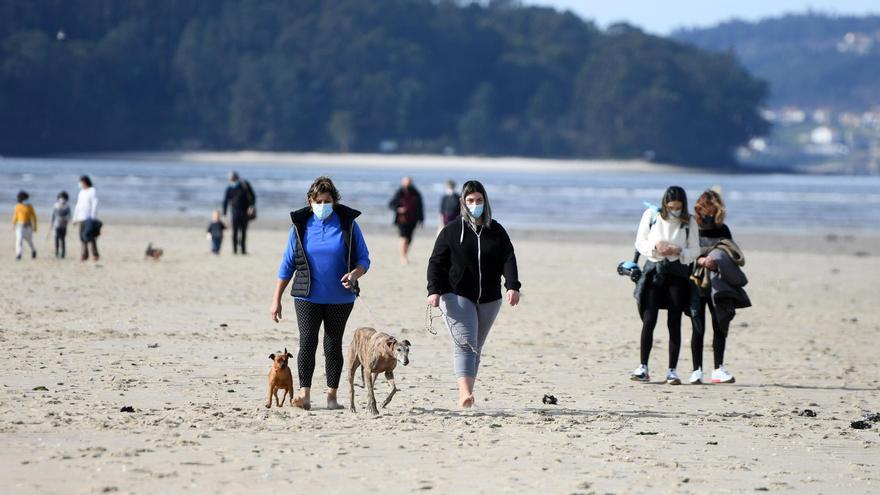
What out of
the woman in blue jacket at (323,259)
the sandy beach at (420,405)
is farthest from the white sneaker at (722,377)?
the woman in blue jacket at (323,259)

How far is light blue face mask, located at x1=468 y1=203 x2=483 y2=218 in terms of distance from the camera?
7930 millimetres

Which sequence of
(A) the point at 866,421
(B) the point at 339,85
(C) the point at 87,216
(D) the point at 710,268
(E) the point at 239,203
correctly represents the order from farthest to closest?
(B) the point at 339,85, (E) the point at 239,203, (C) the point at 87,216, (D) the point at 710,268, (A) the point at 866,421

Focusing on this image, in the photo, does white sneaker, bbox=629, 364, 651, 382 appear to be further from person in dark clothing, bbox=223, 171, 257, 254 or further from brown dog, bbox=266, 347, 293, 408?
person in dark clothing, bbox=223, 171, 257, 254

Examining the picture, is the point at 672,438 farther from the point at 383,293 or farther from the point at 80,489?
the point at 383,293

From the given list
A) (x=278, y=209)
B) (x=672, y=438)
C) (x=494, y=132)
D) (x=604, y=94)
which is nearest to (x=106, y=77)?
(x=494, y=132)

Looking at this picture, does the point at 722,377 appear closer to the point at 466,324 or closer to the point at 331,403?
the point at 466,324

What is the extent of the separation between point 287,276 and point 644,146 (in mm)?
144737

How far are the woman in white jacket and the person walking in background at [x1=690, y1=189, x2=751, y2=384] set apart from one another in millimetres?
146

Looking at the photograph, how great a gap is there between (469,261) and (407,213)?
13.2 m

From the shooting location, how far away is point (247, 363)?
405 inches

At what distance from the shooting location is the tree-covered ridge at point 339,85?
14275 cm

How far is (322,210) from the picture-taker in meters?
7.88

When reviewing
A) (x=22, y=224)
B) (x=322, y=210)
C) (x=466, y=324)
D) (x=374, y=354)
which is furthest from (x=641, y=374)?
(x=22, y=224)

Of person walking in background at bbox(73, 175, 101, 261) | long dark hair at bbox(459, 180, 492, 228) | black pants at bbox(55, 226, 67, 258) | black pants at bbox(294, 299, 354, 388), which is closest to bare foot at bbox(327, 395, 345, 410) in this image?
black pants at bbox(294, 299, 354, 388)
